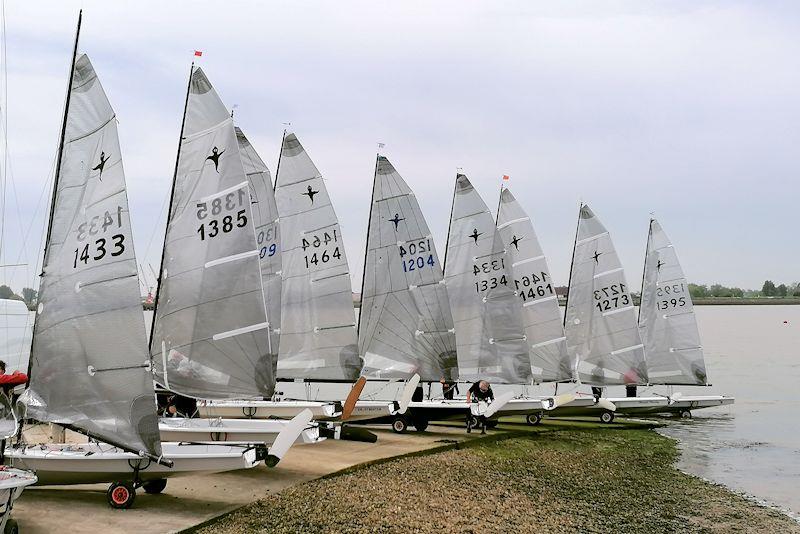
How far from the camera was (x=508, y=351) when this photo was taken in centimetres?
2512

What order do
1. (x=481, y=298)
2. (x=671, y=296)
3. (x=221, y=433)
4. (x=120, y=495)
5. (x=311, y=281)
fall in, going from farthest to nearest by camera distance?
(x=671, y=296) → (x=481, y=298) → (x=311, y=281) → (x=221, y=433) → (x=120, y=495)

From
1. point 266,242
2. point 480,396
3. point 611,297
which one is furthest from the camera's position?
point 611,297

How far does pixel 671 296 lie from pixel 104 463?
2313cm

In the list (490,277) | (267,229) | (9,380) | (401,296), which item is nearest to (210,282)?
(9,380)

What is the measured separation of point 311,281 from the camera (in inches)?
882

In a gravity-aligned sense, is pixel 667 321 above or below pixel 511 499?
above

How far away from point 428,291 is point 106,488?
11243mm

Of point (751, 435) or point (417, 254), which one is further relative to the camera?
point (751, 435)

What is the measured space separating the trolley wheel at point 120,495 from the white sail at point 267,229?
8.33m

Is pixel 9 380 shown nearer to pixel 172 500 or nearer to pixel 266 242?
pixel 172 500

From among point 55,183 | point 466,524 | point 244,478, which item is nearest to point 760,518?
point 466,524

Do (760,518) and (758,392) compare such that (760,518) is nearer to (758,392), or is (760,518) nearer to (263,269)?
(263,269)

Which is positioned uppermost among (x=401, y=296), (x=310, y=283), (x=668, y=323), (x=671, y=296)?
(x=310, y=283)

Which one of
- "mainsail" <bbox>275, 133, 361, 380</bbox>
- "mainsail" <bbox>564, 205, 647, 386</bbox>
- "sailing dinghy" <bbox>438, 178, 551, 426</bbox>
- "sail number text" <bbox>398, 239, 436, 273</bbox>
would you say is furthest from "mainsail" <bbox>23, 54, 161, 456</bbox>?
"mainsail" <bbox>564, 205, 647, 386</bbox>
